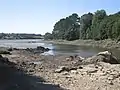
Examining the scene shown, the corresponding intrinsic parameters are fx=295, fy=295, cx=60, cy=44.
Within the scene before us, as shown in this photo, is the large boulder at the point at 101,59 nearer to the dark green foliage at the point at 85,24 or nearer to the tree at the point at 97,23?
the tree at the point at 97,23

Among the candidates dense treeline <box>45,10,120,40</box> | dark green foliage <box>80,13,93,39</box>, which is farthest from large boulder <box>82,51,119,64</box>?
dark green foliage <box>80,13,93,39</box>

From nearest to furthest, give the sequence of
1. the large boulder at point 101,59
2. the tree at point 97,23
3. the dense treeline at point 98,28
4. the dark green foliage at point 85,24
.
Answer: the large boulder at point 101,59 → the dense treeline at point 98,28 → the tree at point 97,23 → the dark green foliage at point 85,24

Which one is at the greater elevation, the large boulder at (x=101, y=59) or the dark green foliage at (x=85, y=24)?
the dark green foliage at (x=85, y=24)

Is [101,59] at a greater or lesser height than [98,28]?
lesser

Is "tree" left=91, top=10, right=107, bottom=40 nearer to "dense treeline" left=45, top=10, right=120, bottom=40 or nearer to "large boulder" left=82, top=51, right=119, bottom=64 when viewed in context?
"dense treeline" left=45, top=10, right=120, bottom=40

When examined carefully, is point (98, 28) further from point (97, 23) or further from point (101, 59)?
point (101, 59)

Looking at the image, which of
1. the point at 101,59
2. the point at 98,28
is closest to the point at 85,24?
the point at 98,28

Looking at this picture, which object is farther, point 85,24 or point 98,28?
point 85,24

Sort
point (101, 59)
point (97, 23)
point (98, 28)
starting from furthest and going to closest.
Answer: point (97, 23)
point (98, 28)
point (101, 59)

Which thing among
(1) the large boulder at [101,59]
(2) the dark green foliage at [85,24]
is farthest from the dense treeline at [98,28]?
(1) the large boulder at [101,59]

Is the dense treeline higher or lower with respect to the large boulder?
higher

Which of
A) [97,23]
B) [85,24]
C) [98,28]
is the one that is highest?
[85,24]

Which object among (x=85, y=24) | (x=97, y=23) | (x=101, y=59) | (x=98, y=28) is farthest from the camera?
(x=85, y=24)

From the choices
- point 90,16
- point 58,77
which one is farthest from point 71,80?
point 90,16
